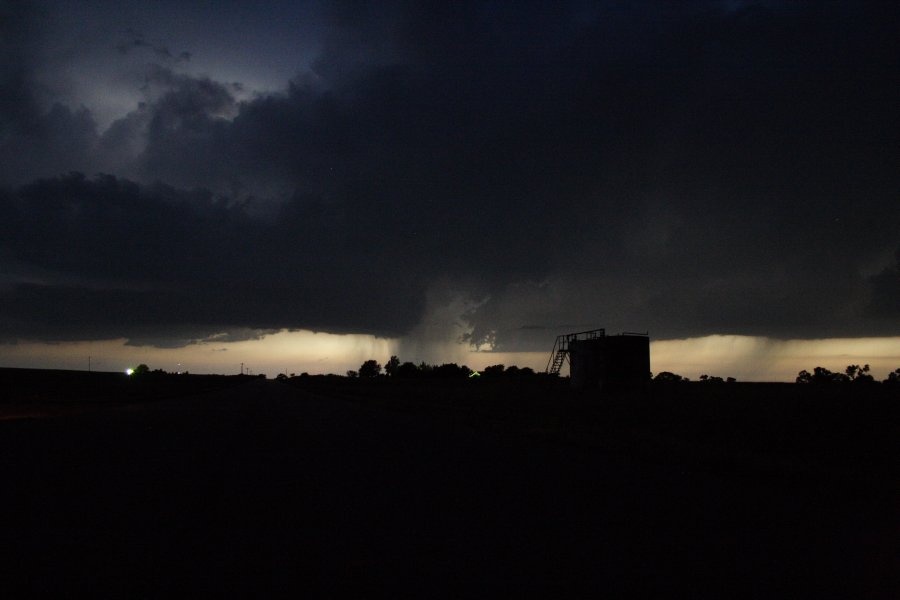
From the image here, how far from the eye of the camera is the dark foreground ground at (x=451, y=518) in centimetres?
552

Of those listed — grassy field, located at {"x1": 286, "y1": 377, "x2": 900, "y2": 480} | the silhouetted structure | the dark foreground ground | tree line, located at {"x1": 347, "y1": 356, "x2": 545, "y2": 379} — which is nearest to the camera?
the dark foreground ground

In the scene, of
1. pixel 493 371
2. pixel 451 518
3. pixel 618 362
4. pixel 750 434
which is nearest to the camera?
pixel 451 518

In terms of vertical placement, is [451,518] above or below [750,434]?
above

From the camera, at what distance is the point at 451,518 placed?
26.0ft

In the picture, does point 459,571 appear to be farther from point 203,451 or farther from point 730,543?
point 203,451

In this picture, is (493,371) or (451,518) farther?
(493,371)

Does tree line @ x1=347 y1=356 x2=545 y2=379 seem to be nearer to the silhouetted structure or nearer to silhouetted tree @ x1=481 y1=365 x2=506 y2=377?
silhouetted tree @ x1=481 y1=365 x2=506 y2=377

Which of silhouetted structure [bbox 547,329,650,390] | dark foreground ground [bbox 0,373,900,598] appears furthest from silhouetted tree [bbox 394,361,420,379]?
dark foreground ground [bbox 0,373,900,598]

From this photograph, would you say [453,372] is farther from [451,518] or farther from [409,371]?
[451,518]

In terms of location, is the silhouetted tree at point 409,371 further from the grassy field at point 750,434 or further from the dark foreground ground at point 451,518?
the dark foreground ground at point 451,518

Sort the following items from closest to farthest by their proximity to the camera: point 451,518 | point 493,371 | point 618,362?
point 451,518, point 618,362, point 493,371

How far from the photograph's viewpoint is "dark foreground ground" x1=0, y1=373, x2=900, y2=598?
5.52 meters

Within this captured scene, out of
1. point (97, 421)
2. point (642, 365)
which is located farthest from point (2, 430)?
point (642, 365)

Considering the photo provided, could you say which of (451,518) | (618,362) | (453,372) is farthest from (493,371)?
(451,518)
